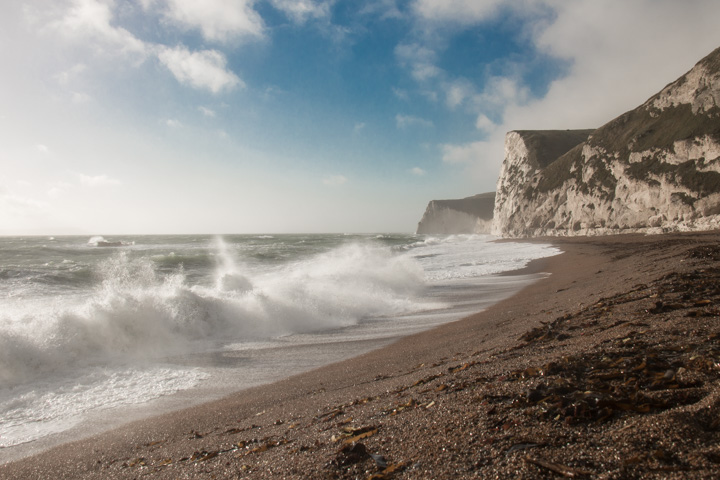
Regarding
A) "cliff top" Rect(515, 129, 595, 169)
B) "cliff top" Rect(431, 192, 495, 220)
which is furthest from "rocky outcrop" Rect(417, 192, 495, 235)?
"cliff top" Rect(515, 129, 595, 169)

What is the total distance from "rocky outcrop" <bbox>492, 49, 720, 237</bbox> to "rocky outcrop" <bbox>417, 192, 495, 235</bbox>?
2264 inches

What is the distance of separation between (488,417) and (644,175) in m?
40.7

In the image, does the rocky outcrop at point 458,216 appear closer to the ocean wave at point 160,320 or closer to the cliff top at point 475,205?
the cliff top at point 475,205

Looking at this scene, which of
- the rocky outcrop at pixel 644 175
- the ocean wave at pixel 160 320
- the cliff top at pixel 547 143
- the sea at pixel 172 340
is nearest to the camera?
the sea at pixel 172 340

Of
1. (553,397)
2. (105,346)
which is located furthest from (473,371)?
(105,346)

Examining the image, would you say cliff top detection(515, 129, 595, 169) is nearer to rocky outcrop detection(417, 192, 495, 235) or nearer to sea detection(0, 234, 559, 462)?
rocky outcrop detection(417, 192, 495, 235)

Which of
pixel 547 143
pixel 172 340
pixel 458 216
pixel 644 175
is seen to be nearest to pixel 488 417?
pixel 172 340

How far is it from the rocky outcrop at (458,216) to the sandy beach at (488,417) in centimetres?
10689

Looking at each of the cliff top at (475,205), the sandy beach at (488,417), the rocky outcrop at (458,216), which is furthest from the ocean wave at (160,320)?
the cliff top at (475,205)

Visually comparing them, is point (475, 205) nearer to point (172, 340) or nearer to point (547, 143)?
point (547, 143)

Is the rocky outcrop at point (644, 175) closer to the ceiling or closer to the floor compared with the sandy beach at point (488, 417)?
closer to the ceiling

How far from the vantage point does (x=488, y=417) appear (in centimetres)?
242

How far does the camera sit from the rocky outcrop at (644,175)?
27836 mm

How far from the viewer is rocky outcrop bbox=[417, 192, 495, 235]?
373 feet
